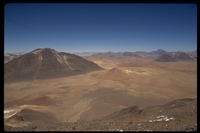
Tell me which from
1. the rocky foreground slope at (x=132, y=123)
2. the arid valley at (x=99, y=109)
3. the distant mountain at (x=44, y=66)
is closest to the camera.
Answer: the rocky foreground slope at (x=132, y=123)

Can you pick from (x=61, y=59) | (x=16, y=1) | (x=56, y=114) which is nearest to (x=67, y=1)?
(x=16, y=1)

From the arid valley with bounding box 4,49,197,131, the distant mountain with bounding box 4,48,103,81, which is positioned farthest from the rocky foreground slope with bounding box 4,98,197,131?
the distant mountain with bounding box 4,48,103,81

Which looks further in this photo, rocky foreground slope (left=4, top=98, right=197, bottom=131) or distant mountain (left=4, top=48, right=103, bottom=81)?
distant mountain (left=4, top=48, right=103, bottom=81)

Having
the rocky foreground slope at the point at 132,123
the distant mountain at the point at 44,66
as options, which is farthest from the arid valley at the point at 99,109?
the distant mountain at the point at 44,66

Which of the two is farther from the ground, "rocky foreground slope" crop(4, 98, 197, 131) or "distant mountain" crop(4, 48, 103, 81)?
"distant mountain" crop(4, 48, 103, 81)

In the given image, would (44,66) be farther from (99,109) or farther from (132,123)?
(132,123)

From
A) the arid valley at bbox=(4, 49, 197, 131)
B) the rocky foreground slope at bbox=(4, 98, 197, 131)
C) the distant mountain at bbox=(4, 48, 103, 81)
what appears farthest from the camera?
the distant mountain at bbox=(4, 48, 103, 81)

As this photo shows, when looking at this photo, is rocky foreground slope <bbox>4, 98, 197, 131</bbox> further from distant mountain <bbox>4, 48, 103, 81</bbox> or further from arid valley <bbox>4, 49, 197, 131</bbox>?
distant mountain <bbox>4, 48, 103, 81</bbox>

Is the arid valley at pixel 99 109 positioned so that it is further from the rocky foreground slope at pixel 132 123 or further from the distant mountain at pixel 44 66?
the distant mountain at pixel 44 66
